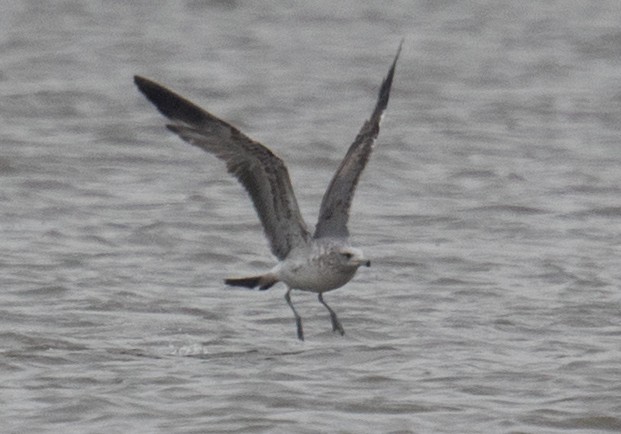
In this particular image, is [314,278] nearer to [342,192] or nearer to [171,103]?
[342,192]

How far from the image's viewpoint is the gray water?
27.7 feet

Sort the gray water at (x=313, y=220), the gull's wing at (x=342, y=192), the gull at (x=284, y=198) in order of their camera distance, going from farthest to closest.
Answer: the gull's wing at (x=342, y=192) < the gull at (x=284, y=198) < the gray water at (x=313, y=220)

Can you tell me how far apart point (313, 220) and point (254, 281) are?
3.65 meters

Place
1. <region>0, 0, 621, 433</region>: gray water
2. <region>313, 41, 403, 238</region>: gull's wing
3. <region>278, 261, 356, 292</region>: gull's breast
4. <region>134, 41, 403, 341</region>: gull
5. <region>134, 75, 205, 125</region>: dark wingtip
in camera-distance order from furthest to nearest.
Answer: <region>313, 41, 403, 238</region>: gull's wing < <region>278, 261, 356, 292</region>: gull's breast < <region>134, 41, 403, 341</region>: gull < <region>134, 75, 205, 125</region>: dark wingtip < <region>0, 0, 621, 433</region>: gray water

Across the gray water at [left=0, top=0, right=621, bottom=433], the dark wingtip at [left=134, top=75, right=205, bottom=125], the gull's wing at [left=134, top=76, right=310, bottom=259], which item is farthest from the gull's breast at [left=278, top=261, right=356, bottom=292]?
the dark wingtip at [left=134, top=75, right=205, bottom=125]

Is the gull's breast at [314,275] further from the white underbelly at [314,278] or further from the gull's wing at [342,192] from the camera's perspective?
the gull's wing at [342,192]

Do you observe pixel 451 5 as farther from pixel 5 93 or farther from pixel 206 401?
pixel 206 401

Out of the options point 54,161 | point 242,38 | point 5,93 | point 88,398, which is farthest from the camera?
point 242,38

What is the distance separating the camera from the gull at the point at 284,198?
28.4 ft

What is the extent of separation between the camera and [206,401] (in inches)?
325

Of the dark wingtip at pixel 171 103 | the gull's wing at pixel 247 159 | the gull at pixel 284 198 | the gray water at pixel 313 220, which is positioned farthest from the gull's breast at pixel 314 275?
the dark wingtip at pixel 171 103

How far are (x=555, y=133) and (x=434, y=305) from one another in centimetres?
571

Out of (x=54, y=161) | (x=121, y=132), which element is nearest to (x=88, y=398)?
(x=54, y=161)

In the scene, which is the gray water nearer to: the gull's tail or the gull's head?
the gull's tail
